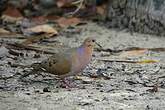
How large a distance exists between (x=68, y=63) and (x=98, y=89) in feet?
1.24

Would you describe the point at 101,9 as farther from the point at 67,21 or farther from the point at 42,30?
the point at 42,30

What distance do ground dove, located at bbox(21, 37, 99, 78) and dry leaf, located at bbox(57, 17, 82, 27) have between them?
11.8 feet

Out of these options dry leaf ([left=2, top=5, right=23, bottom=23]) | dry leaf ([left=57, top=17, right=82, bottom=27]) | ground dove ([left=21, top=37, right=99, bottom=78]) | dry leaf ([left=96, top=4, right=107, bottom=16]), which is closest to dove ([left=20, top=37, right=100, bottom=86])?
ground dove ([left=21, top=37, right=99, bottom=78])

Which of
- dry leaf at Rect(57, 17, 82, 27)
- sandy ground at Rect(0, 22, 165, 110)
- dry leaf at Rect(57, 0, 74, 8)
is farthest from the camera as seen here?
dry leaf at Rect(57, 0, 74, 8)

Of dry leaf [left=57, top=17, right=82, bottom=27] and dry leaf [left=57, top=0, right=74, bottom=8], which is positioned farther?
dry leaf [left=57, top=0, right=74, bottom=8]

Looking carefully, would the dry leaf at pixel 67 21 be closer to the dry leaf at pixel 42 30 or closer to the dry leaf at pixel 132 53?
the dry leaf at pixel 42 30

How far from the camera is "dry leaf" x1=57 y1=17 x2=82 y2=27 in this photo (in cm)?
949

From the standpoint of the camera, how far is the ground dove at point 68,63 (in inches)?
227

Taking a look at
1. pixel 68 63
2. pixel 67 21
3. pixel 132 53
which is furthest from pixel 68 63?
pixel 67 21

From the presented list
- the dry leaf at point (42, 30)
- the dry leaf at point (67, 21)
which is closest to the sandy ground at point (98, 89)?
the dry leaf at point (42, 30)

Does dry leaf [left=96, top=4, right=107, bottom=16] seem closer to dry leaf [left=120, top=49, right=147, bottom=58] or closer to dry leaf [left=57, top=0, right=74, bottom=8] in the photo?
dry leaf [left=57, top=0, right=74, bottom=8]

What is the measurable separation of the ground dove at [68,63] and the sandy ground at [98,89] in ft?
0.54

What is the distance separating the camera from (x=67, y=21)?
959cm

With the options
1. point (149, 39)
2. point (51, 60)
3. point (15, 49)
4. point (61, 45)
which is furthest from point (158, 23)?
point (51, 60)
